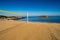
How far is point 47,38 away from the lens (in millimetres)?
2885

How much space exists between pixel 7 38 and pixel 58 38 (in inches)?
65.8

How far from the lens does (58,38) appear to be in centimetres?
295

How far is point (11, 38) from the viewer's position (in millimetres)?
2881

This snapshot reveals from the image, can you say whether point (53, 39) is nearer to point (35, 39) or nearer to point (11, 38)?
point (35, 39)

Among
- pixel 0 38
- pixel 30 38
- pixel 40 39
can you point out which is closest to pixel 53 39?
pixel 40 39

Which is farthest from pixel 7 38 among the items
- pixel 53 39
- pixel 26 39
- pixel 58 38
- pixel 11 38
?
pixel 58 38

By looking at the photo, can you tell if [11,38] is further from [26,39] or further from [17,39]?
[26,39]

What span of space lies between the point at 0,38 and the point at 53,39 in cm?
169

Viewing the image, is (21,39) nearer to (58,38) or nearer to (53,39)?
(53,39)

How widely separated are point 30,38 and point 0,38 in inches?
38.0

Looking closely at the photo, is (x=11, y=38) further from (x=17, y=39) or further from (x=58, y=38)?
(x=58, y=38)

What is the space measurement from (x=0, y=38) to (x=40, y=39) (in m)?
1.28

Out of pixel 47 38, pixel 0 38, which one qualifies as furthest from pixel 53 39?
pixel 0 38

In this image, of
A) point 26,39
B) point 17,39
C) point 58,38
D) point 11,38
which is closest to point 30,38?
point 26,39
